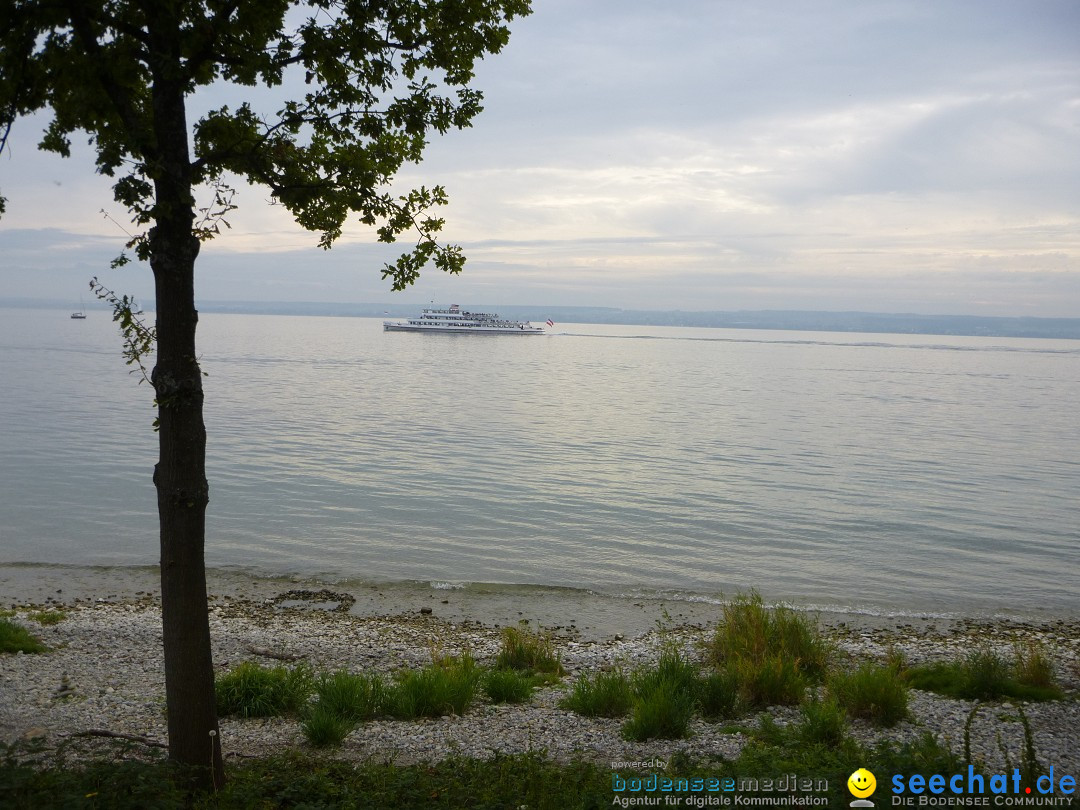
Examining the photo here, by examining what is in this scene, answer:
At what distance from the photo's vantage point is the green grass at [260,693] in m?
8.69

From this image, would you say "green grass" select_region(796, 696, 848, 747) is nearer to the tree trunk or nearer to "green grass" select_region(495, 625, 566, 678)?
"green grass" select_region(495, 625, 566, 678)

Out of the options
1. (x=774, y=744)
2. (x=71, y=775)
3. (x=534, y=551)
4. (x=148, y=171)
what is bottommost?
(x=534, y=551)

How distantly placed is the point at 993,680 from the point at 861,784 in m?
5.13

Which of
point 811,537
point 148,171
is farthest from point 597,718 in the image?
point 811,537

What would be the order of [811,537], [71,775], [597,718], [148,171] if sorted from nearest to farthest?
[148,171], [71,775], [597,718], [811,537]

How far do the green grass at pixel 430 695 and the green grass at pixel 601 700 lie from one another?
105 cm

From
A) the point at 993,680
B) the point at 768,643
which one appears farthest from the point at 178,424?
the point at 993,680

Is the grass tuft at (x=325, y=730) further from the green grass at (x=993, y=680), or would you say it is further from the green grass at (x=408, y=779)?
the green grass at (x=993, y=680)

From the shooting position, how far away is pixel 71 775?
18.6ft

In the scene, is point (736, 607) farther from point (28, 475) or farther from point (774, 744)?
point (28, 475)

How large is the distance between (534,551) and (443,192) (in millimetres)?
14030

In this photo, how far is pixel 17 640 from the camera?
1102cm

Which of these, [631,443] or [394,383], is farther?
[394,383]

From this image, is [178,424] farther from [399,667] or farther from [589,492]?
[589,492]
